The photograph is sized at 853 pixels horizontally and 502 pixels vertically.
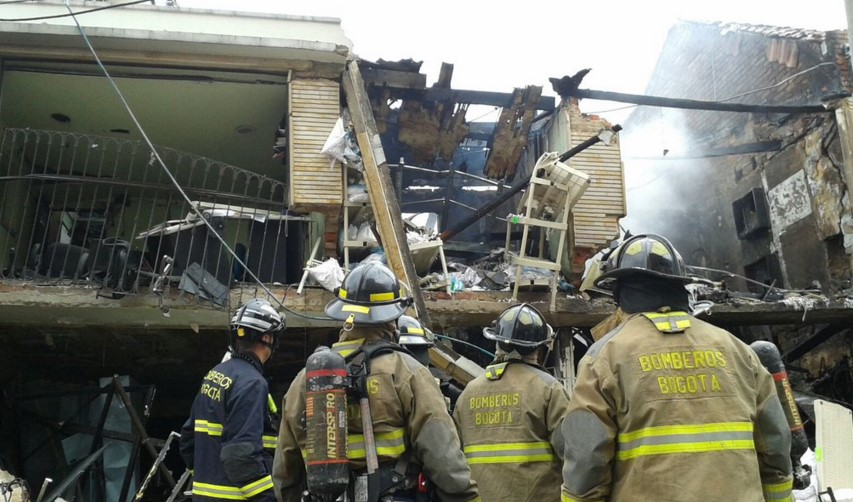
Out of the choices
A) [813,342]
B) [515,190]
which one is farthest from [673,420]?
[813,342]

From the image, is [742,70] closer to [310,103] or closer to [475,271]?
[475,271]

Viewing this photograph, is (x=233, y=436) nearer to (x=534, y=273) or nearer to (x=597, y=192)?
(x=534, y=273)

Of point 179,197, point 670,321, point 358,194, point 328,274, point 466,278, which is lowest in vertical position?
point 670,321

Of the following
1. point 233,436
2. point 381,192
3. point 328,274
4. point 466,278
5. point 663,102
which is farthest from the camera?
point 663,102

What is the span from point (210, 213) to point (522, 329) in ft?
15.1

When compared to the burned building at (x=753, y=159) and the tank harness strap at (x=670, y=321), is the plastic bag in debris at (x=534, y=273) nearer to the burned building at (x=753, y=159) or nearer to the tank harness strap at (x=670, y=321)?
the burned building at (x=753, y=159)

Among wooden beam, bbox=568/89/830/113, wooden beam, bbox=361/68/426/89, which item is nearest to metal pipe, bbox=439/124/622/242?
wooden beam, bbox=568/89/830/113

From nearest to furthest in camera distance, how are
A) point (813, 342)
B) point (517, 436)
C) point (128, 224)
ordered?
point (517, 436) < point (813, 342) < point (128, 224)

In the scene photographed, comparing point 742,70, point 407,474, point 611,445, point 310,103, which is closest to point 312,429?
point 407,474

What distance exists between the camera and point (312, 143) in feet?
26.2

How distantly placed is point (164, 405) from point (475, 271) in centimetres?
502

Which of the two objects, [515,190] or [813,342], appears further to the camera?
[813,342]

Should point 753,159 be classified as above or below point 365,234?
above

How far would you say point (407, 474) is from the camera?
3.17 m
